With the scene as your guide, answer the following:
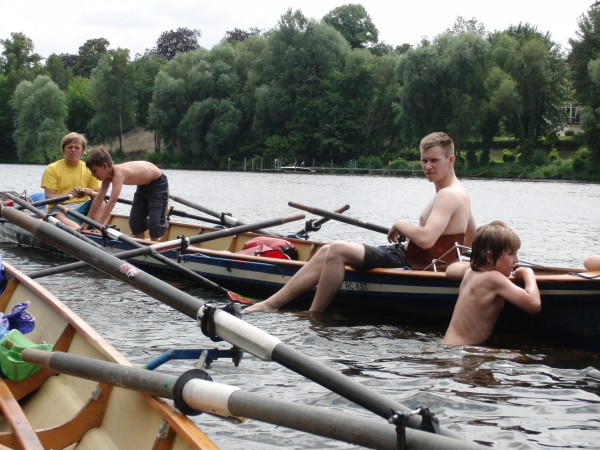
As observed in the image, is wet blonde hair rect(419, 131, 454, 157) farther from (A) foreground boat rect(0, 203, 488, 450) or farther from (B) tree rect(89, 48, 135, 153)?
(B) tree rect(89, 48, 135, 153)

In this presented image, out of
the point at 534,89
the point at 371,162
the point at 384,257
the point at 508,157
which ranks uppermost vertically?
the point at 534,89

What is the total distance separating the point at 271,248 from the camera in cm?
1095

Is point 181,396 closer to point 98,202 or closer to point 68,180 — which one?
point 98,202

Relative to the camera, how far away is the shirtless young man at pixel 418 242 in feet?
25.7

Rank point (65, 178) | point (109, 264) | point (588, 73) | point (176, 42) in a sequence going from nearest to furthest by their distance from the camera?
point (109, 264)
point (65, 178)
point (588, 73)
point (176, 42)

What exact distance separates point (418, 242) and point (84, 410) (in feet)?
14.1

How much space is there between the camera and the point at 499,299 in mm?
7172

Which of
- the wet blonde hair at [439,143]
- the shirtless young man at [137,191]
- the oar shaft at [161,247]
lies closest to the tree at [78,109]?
the shirtless young man at [137,191]

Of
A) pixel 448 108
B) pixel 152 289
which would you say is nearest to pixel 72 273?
pixel 152 289

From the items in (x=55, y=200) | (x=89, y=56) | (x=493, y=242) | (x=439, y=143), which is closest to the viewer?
(x=493, y=242)

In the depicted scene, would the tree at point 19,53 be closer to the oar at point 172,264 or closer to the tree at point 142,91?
the tree at point 142,91

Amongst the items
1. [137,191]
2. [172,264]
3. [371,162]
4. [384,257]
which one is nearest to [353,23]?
[371,162]

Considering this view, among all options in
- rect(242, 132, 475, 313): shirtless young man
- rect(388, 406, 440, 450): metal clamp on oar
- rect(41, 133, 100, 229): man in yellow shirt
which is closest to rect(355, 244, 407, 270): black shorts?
rect(242, 132, 475, 313): shirtless young man

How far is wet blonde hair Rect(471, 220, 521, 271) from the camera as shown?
6.81 metres
